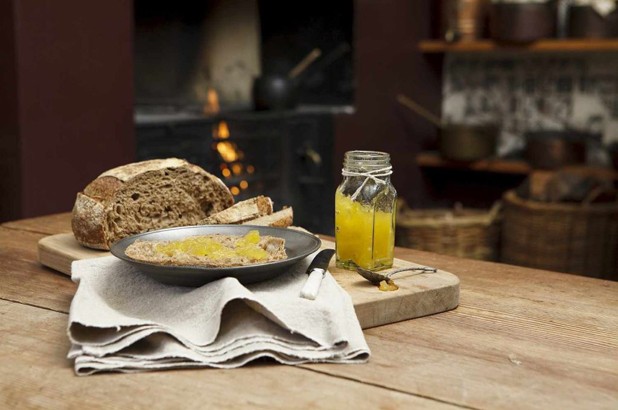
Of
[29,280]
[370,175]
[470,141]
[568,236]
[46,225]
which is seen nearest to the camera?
[370,175]

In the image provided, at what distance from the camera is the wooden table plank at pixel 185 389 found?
1.01 m

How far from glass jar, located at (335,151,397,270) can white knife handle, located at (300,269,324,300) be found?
0.53 ft

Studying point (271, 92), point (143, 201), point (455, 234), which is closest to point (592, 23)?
point (455, 234)

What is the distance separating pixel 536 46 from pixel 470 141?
594mm

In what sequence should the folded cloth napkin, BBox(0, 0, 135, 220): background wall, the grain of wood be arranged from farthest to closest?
BBox(0, 0, 135, 220): background wall, the grain of wood, the folded cloth napkin

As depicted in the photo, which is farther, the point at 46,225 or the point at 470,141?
the point at 470,141

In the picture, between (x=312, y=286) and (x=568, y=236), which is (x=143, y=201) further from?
(x=568, y=236)

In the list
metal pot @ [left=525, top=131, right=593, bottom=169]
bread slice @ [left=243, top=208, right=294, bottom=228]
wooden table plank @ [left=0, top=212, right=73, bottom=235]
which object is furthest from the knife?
metal pot @ [left=525, top=131, right=593, bottom=169]

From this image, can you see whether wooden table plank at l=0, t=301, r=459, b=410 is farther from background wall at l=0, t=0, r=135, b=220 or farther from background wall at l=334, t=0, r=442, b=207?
background wall at l=334, t=0, r=442, b=207

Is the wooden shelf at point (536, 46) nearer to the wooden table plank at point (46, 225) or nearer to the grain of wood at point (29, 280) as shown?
the wooden table plank at point (46, 225)

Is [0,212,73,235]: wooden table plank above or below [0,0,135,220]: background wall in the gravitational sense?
below

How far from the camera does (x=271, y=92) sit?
3.88 meters

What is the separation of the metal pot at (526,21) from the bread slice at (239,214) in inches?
112

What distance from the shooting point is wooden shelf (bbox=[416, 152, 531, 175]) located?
441 centimetres
